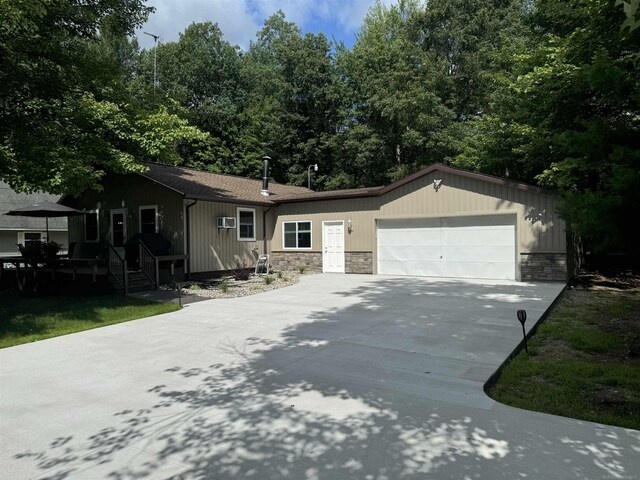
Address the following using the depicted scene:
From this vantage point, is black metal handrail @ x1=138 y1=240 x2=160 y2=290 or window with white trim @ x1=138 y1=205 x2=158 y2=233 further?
window with white trim @ x1=138 y1=205 x2=158 y2=233

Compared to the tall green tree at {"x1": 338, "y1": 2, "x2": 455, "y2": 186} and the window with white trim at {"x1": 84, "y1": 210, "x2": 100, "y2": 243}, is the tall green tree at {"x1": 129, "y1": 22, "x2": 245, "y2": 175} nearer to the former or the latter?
the tall green tree at {"x1": 338, "y1": 2, "x2": 455, "y2": 186}

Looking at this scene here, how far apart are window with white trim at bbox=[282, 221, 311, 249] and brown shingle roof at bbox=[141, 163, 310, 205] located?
1.20 meters

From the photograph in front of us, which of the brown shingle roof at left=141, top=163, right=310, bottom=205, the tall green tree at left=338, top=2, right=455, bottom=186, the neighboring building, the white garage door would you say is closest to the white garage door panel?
the white garage door

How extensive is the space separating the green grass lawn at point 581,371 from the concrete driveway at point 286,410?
28cm

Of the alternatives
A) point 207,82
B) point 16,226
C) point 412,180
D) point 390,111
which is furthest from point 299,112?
point 16,226

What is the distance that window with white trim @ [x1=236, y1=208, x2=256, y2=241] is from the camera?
51.6 ft

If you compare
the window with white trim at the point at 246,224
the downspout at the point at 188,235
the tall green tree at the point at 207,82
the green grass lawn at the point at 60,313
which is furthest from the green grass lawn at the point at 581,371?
the tall green tree at the point at 207,82

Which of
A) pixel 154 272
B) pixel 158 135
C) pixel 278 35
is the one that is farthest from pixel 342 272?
pixel 278 35

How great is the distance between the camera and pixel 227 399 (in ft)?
13.2

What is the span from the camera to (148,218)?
14.6 m

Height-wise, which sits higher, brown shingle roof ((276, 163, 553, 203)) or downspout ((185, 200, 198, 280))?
brown shingle roof ((276, 163, 553, 203))

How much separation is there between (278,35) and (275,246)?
29328 mm

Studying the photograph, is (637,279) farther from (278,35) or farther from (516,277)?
(278,35)

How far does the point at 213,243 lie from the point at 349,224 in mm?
4971
